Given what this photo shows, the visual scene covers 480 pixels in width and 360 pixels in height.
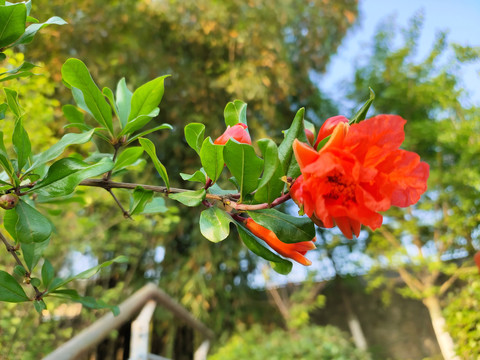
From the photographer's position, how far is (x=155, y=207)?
57 centimetres

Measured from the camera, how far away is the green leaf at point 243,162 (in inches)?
14.2

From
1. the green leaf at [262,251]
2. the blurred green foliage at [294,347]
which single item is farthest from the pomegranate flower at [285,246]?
the blurred green foliage at [294,347]

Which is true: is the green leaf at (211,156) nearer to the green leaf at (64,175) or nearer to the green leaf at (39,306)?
the green leaf at (64,175)

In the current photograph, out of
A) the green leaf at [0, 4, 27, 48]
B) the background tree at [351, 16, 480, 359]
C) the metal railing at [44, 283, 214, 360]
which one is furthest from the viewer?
the background tree at [351, 16, 480, 359]

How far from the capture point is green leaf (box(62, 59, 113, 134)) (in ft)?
1.44

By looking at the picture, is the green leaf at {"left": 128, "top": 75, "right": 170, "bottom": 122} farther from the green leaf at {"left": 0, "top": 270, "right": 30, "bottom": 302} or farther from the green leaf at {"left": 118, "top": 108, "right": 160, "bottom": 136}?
the green leaf at {"left": 0, "top": 270, "right": 30, "bottom": 302}

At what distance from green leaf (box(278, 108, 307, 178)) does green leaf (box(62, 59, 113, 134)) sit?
25cm

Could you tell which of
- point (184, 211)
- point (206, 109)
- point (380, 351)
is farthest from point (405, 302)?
point (206, 109)

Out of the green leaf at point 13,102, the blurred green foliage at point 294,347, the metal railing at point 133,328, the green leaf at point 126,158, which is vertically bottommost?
the blurred green foliage at point 294,347

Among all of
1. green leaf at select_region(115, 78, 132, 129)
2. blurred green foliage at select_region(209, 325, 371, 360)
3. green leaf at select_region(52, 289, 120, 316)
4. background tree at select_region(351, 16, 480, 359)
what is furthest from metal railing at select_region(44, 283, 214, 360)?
background tree at select_region(351, 16, 480, 359)

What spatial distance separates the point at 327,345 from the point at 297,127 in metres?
3.49

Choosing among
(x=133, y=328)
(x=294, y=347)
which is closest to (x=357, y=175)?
(x=133, y=328)

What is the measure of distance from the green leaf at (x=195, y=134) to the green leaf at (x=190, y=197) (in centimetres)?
6

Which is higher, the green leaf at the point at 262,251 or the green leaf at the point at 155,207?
the green leaf at the point at 155,207
